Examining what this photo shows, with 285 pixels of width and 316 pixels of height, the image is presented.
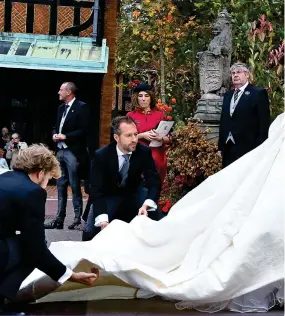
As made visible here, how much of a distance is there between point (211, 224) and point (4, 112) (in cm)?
1303

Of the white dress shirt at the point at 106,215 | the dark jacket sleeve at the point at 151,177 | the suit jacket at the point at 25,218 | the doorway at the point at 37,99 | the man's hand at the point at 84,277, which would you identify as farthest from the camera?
the doorway at the point at 37,99

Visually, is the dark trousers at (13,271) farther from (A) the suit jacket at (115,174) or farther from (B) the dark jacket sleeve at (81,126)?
(B) the dark jacket sleeve at (81,126)

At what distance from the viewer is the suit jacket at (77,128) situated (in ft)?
27.4

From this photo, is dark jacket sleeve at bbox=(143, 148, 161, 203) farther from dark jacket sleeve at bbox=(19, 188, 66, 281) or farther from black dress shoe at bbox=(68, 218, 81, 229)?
black dress shoe at bbox=(68, 218, 81, 229)

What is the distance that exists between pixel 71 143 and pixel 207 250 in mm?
4011

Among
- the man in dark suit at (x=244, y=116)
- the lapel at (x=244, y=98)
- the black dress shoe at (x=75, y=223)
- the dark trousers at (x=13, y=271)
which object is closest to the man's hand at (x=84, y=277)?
the dark trousers at (x=13, y=271)

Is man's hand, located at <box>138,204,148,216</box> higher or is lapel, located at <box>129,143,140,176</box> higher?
lapel, located at <box>129,143,140,176</box>

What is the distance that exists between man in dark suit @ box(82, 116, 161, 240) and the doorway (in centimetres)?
928

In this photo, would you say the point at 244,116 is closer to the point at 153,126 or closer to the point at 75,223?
the point at 153,126

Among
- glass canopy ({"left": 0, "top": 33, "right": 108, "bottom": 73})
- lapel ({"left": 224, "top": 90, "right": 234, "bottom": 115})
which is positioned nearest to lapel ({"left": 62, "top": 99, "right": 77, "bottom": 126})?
A: lapel ({"left": 224, "top": 90, "right": 234, "bottom": 115})

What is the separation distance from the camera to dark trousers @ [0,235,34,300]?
418 cm

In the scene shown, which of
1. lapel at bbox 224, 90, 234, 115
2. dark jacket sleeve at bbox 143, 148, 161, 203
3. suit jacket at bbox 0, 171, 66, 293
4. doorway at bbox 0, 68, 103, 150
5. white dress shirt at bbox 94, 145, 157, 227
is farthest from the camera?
doorway at bbox 0, 68, 103, 150

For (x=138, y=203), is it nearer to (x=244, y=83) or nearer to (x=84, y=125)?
(x=244, y=83)

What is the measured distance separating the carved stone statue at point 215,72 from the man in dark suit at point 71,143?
1354mm
